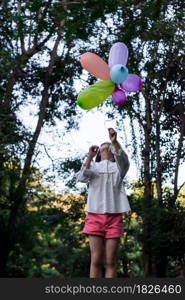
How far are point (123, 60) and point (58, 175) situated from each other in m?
2.65

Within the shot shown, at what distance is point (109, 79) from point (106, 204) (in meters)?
0.99

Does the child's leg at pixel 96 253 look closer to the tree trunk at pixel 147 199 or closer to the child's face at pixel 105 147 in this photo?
A: the child's face at pixel 105 147

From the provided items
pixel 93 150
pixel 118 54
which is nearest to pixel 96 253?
pixel 93 150

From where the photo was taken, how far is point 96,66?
3.11m

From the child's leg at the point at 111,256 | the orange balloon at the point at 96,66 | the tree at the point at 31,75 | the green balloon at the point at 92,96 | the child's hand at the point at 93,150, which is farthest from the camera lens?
the tree at the point at 31,75

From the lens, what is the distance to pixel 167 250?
527 centimetres

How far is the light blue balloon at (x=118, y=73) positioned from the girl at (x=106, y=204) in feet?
2.01

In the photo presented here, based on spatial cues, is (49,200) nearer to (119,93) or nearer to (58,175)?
(58,175)

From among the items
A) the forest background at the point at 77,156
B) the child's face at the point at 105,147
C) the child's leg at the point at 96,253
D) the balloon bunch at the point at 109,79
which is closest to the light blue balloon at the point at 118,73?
the balloon bunch at the point at 109,79

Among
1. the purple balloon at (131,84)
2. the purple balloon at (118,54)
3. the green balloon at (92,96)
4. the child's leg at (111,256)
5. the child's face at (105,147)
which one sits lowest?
the child's leg at (111,256)

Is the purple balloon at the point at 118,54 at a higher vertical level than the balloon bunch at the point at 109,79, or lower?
higher

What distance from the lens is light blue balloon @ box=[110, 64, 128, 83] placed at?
3023 millimetres

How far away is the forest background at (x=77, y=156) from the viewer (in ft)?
17.2

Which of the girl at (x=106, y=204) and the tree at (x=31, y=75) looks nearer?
the girl at (x=106, y=204)
